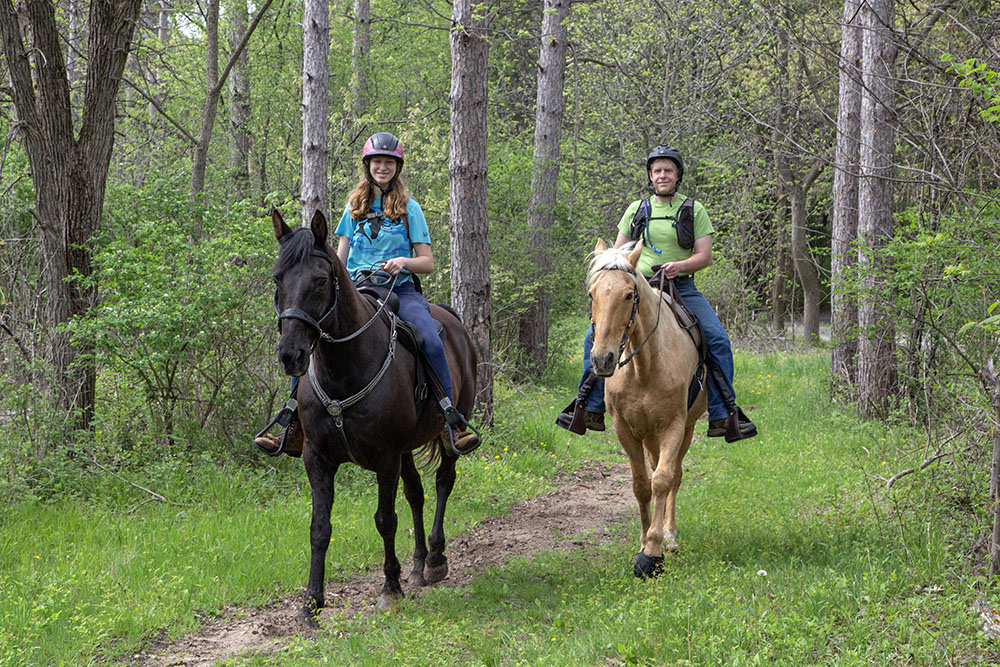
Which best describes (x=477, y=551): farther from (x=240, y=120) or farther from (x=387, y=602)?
(x=240, y=120)

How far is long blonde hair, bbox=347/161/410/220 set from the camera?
612 cm

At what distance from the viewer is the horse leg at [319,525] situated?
5.46 m

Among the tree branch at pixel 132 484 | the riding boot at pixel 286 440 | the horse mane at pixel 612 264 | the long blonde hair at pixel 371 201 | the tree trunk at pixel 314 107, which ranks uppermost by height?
the tree trunk at pixel 314 107

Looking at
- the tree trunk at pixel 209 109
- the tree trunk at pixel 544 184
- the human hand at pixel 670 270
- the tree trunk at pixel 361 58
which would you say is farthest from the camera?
the tree trunk at pixel 361 58

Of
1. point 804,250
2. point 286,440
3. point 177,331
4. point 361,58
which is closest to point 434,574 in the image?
point 286,440

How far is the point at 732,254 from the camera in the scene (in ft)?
68.9

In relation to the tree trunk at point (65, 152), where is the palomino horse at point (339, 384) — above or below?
below

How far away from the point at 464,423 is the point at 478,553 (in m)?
1.46

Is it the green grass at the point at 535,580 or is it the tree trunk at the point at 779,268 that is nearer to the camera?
the green grass at the point at 535,580

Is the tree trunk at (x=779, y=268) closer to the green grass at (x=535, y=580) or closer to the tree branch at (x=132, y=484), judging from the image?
the green grass at (x=535, y=580)

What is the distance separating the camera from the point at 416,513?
21.3 ft

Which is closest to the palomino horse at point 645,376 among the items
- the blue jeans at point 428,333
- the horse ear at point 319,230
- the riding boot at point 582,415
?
the riding boot at point 582,415

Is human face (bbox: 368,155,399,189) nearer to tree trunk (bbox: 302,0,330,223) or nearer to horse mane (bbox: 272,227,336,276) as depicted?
horse mane (bbox: 272,227,336,276)

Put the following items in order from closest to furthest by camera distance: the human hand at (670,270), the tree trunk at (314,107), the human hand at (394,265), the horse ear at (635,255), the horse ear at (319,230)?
1. the horse ear at (319,230)
2. the horse ear at (635,255)
3. the human hand at (394,265)
4. the human hand at (670,270)
5. the tree trunk at (314,107)
